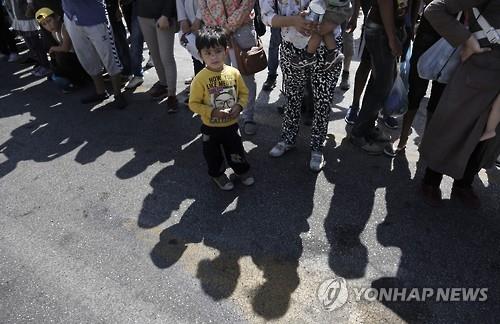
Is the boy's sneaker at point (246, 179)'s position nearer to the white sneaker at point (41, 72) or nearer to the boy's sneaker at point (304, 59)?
the boy's sneaker at point (304, 59)

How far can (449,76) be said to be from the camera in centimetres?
272

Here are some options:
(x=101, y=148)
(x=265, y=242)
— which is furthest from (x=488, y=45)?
(x=101, y=148)

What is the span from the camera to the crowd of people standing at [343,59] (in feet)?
8.21

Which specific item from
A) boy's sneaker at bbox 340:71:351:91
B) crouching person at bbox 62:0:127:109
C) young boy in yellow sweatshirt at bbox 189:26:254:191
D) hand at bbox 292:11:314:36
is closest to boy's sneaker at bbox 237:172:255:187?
young boy in yellow sweatshirt at bbox 189:26:254:191

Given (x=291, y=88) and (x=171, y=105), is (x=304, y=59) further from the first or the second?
(x=171, y=105)

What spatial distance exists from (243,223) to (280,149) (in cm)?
100

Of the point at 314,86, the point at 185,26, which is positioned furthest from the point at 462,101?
the point at 185,26

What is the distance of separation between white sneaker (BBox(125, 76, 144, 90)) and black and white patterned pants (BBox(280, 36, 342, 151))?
2.80 metres

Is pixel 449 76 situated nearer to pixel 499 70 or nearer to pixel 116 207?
pixel 499 70

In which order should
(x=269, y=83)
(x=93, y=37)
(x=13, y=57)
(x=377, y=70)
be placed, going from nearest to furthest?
(x=377, y=70) < (x=93, y=37) < (x=269, y=83) < (x=13, y=57)

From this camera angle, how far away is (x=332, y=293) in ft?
7.92

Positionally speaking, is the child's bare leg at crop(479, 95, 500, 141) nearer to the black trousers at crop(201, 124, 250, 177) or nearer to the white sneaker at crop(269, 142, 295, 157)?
the white sneaker at crop(269, 142, 295, 157)

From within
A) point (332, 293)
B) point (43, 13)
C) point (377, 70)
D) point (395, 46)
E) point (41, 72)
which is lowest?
point (332, 293)

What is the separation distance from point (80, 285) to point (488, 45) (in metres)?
3.11
